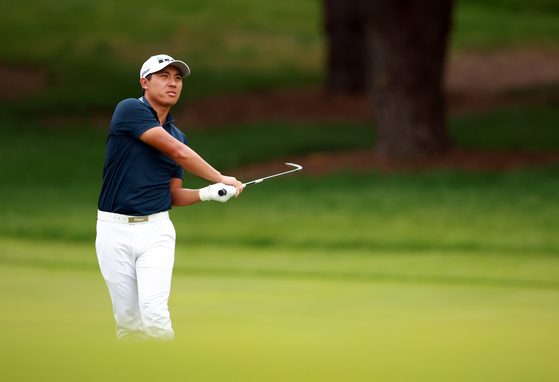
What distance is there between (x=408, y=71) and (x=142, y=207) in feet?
33.4

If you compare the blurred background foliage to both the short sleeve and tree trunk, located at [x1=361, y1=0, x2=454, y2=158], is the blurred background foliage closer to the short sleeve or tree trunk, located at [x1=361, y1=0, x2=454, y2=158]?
tree trunk, located at [x1=361, y1=0, x2=454, y2=158]

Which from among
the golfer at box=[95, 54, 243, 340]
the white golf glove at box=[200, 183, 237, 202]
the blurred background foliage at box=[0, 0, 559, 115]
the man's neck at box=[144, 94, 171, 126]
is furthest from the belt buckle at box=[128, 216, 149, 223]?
the blurred background foliage at box=[0, 0, 559, 115]

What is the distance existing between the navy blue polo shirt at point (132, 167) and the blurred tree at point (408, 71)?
9868mm

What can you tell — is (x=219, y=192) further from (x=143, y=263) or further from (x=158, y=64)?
(x=158, y=64)

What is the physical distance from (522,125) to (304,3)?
2491 cm

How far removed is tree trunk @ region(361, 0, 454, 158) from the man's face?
9618 millimetres

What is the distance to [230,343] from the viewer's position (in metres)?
3.92

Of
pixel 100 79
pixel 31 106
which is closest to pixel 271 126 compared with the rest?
pixel 31 106

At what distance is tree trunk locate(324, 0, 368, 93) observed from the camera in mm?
21328

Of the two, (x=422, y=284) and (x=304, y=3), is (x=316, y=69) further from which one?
(x=422, y=284)

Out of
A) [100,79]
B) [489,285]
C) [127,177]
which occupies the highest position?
[100,79]

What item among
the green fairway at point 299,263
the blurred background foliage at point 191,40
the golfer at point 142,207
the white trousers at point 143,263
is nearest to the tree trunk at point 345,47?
the green fairway at point 299,263

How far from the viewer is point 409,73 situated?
14000mm

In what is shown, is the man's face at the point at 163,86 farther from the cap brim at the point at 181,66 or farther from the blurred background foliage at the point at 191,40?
the blurred background foliage at the point at 191,40
